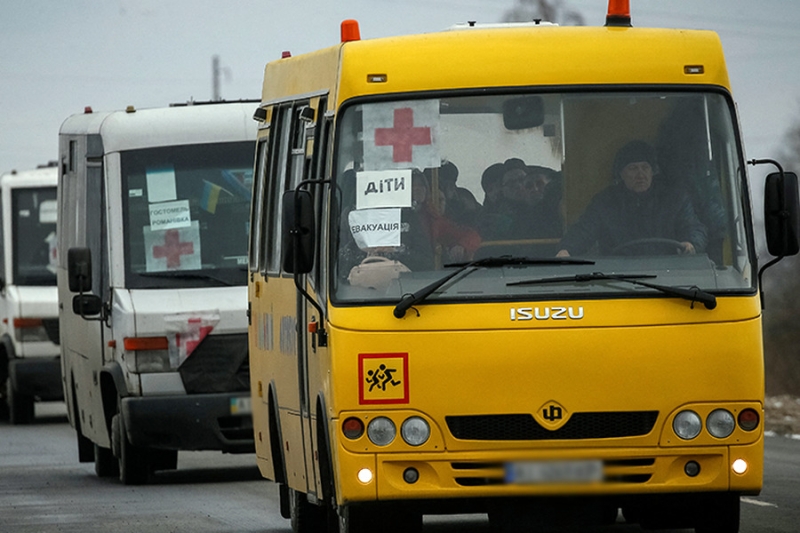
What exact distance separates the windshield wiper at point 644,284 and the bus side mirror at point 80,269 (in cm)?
800

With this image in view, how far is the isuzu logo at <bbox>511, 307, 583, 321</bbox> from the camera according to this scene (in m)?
9.01

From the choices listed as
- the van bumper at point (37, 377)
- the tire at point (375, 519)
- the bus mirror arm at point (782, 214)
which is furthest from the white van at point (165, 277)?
the van bumper at point (37, 377)

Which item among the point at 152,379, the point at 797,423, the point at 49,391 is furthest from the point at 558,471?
the point at 49,391

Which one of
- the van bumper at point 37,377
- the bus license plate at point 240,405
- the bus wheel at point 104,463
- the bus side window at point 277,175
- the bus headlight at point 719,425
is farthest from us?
the van bumper at point 37,377

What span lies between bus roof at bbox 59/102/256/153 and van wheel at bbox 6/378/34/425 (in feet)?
36.5

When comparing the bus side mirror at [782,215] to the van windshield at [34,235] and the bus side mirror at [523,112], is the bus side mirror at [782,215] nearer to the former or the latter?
the bus side mirror at [523,112]

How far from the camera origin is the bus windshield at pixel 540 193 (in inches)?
364

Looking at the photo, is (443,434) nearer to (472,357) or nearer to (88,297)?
(472,357)

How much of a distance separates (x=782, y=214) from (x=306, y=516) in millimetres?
3878

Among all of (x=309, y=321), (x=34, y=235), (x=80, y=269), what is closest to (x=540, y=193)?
(x=309, y=321)

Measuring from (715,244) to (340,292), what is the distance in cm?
178

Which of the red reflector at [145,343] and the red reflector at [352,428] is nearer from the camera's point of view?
the red reflector at [352,428]

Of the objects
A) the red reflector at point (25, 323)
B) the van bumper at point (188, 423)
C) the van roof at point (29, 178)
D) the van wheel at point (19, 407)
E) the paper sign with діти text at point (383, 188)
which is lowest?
the van wheel at point (19, 407)

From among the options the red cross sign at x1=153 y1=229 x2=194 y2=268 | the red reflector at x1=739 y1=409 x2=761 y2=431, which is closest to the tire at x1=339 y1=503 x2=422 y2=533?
the red reflector at x1=739 y1=409 x2=761 y2=431
